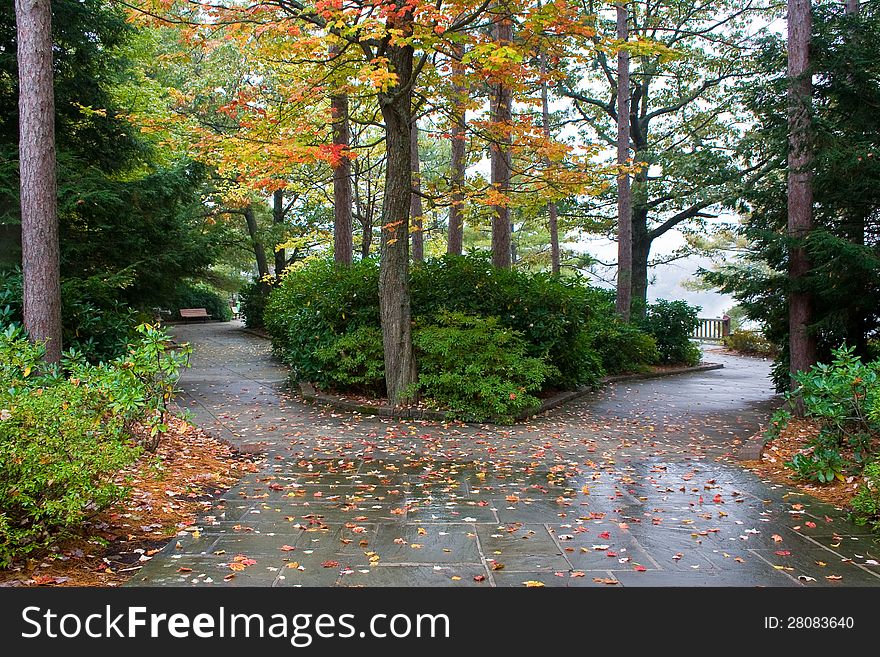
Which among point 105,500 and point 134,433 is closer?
point 105,500

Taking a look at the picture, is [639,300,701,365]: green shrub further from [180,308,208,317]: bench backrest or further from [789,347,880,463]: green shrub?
[180,308,208,317]: bench backrest

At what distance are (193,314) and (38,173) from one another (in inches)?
812

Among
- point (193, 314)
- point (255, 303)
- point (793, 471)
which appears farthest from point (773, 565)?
point (193, 314)

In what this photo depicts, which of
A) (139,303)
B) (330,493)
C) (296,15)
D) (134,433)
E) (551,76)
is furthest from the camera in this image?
(139,303)

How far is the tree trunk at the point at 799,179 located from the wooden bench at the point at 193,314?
22.4m

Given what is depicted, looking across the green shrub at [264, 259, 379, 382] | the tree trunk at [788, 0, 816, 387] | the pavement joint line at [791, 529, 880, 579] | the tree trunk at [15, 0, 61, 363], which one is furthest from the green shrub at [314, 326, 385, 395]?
the pavement joint line at [791, 529, 880, 579]

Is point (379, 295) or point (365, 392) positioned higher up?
point (379, 295)

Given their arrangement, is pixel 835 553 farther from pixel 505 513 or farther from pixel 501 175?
pixel 501 175

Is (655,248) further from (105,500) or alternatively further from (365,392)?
(105,500)

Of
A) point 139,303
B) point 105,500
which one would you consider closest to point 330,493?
point 105,500

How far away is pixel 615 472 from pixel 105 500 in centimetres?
386

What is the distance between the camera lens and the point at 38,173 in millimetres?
5809

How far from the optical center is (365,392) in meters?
8.83

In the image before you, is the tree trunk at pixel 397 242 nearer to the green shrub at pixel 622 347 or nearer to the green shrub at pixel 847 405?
the green shrub at pixel 847 405
